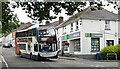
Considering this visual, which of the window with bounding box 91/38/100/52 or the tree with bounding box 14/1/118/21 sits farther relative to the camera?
the window with bounding box 91/38/100/52

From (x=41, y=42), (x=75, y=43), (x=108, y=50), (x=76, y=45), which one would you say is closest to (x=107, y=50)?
(x=108, y=50)

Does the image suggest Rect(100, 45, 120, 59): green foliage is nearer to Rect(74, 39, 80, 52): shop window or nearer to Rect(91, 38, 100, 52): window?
Rect(91, 38, 100, 52): window

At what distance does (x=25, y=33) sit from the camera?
35.6m

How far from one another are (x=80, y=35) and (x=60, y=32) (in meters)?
12.0

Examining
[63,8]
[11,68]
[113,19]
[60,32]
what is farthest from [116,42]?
[63,8]

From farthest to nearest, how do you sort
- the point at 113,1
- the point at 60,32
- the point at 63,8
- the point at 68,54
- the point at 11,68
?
the point at 60,32, the point at 68,54, the point at 11,68, the point at 63,8, the point at 113,1

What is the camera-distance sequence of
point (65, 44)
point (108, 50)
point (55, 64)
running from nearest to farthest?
point (55, 64) < point (108, 50) < point (65, 44)

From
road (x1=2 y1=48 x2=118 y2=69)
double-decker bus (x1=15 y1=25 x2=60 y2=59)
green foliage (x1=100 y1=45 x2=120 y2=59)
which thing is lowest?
road (x1=2 y1=48 x2=118 y2=69)

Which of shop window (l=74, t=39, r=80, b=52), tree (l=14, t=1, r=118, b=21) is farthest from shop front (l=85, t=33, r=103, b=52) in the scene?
tree (l=14, t=1, r=118, b=21)

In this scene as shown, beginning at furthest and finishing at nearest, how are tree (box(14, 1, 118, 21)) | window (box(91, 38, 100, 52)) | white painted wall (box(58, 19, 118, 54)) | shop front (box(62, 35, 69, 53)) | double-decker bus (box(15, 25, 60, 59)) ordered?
shop front (box(62, 35, 69, 53)) → window (box(91, 38, 100, 52)) → white painted wall (box(58, 19, 118, 54)) → double-decker bus (box(15, 25, 60, 59)) → tree (box(14, 1, 118, 21))

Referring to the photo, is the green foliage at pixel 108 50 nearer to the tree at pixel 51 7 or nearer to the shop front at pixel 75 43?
the shop front at pixel 75 43

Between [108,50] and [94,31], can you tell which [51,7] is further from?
[94,31]

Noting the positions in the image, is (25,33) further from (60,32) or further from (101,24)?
(60,32)

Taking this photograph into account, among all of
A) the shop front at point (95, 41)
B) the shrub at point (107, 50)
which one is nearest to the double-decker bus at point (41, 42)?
the shrub at point (107, 50)
